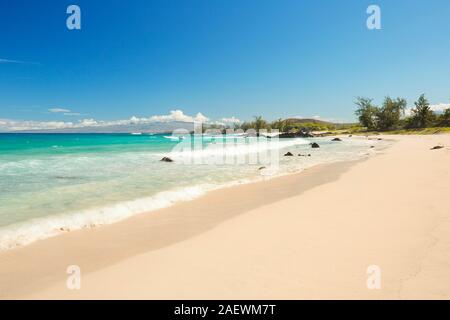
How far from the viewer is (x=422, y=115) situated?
87.8 m

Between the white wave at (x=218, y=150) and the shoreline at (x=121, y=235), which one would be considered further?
the white wave at (x=218, y=150)

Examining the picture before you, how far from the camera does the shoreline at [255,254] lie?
402 centimetres

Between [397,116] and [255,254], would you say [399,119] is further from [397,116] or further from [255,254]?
[255,254]

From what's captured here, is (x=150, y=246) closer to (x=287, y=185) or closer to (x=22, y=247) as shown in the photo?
(x=22, y=247)

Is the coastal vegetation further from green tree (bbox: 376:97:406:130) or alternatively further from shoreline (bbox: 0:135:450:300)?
shoreline (bbox: 0:135:450:300)

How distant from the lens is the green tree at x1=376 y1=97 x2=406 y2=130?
102 m

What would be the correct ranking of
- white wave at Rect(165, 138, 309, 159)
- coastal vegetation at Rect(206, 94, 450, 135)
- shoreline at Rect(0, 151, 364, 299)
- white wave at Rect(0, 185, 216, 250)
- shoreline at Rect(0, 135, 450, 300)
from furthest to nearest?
coastal vegetation at Rect(206, 94, 450, 135)
white wave at Rect(165, 138, 309, 159)
white wave at Rect(0, 185, 216, 250)
shoreline at Rect(0, 151, 364, 299)
shoreline at Rect(0, 135, 450, 300)

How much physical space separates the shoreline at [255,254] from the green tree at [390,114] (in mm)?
106712

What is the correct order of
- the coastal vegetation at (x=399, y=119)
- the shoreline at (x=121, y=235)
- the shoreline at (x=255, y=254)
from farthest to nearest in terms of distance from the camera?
1. the coastal vegetation at (x=399, y=119)
2. the shoreline at (x=121, y=235)
3. the shoreline at (x=255, y=254)

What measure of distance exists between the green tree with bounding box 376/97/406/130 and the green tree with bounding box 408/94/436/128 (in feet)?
32.3

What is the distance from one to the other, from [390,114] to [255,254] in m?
114

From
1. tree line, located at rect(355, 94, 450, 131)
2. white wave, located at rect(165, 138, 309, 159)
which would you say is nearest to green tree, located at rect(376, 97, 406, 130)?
tree line, located at rect(355, 94, 450, 131)

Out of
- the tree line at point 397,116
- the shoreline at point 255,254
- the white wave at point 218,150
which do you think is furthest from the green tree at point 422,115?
the shoreline at point 255,254

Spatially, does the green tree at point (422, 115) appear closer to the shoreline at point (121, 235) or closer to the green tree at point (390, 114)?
the green tree at point (390, 114)
